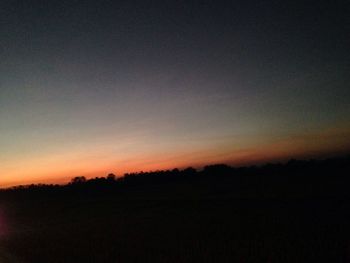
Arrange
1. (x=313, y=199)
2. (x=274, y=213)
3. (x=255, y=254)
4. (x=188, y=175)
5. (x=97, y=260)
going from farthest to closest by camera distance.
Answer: (x=188, y=175) < (x=313, y=199) < (x=274, y=213) < (x=97, y=260) < (x=255, y=254)

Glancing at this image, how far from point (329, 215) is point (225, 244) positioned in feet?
30.8

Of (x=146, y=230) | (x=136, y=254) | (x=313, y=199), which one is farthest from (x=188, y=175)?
(x=136, y=254)

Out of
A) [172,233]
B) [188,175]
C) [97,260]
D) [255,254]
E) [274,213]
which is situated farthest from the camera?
[188,175]

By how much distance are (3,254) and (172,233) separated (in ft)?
29.6

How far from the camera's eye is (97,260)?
16.1 meters

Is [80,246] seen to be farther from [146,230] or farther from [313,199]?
[313,199]

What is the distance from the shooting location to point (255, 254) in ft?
48.0

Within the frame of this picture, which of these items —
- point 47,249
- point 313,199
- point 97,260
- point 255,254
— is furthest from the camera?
point 313,199

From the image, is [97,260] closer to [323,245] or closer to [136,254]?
[136,254]

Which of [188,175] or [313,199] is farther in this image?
[188,175]

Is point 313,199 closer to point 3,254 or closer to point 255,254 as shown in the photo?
point 255,254

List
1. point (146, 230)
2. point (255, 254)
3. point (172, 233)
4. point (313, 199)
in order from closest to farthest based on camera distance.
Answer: point (255, 254) → point (172, 233) → point (146, 230) → point (313, 199)

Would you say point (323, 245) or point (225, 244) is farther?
point (225, 244)

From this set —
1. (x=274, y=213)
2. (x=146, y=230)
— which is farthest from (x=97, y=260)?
(x=274, y=213)
